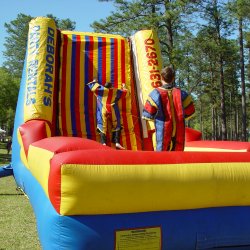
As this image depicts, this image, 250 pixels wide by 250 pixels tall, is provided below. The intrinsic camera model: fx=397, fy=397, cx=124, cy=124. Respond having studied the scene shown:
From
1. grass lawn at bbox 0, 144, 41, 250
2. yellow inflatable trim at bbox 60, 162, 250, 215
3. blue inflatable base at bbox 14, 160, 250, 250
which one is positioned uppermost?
yellow inflatable trim at bbox 60, 162, 250, 215

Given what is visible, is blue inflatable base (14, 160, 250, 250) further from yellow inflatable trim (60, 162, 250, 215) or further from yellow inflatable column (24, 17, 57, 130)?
yellow inflatable column (24, 17, 57, 130)

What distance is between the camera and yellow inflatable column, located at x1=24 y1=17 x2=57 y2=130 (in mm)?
5111

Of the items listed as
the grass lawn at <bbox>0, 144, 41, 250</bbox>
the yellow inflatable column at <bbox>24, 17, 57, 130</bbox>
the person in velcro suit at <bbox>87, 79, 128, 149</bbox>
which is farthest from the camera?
the person in velcro suit at <bbox>87, 79, 128, 149</bbox>

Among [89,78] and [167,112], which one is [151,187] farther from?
[89,78]

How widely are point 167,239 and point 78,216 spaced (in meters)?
0.60

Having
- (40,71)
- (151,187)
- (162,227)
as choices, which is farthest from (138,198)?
(40,71)

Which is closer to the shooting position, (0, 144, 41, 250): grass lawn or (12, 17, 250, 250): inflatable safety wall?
(12, 17, 250, 250): inflatable safety wall

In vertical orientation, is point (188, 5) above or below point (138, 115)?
above

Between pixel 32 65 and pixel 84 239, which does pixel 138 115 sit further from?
pixel 84 239

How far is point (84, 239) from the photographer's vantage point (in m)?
2.38

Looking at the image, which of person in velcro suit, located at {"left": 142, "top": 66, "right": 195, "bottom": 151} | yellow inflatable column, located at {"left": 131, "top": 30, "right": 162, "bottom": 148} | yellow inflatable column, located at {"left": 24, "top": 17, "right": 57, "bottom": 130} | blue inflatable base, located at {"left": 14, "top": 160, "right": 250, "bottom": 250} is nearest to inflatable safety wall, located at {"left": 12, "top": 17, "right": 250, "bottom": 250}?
blue inflatable base, located at {"left": 14, "top": 160, "right": 250, "bottom": 250}

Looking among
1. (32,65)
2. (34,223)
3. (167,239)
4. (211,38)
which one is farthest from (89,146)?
(211,38)

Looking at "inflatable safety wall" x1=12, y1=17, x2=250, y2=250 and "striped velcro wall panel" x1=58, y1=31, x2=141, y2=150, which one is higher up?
"striped velcro wall panel" x1=58, y1=31, x2=141, y2=150

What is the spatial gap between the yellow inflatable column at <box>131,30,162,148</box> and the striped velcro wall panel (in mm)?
111
